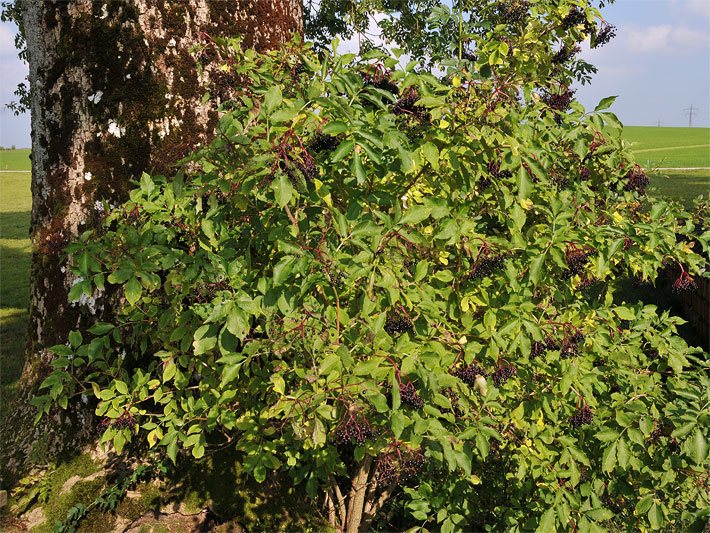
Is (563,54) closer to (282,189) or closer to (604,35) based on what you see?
(604,35)

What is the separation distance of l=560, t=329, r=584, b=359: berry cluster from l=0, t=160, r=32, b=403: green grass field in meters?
5.63

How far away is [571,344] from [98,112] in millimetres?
3096

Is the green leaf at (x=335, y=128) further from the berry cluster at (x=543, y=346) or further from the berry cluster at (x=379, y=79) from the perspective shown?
the berry cluster at (x=543, y=346)

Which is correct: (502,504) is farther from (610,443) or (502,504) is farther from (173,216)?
(173,216)

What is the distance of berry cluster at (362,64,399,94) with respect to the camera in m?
2.64

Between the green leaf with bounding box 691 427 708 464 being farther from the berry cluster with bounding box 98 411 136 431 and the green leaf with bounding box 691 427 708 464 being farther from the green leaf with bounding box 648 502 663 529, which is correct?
the berry cluster with bounding box 98 411 136 431

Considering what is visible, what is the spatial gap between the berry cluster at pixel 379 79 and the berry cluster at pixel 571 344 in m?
1.34

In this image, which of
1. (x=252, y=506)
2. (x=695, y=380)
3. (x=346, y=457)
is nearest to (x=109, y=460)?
(x=252, y=506)

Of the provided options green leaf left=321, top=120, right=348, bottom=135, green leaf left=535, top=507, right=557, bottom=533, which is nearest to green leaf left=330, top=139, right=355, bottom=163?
green leaf left=321, top=120, right=348, bottom=135

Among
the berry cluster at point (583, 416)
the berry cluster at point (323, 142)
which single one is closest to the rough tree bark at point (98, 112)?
the berry cluster at point (323, 142)

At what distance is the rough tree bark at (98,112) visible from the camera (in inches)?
147

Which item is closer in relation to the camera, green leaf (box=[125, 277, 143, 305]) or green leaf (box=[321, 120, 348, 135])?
green leaf (box=[321, 120, 348, 135])

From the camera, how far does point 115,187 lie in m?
3.72

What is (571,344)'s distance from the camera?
263 cm
